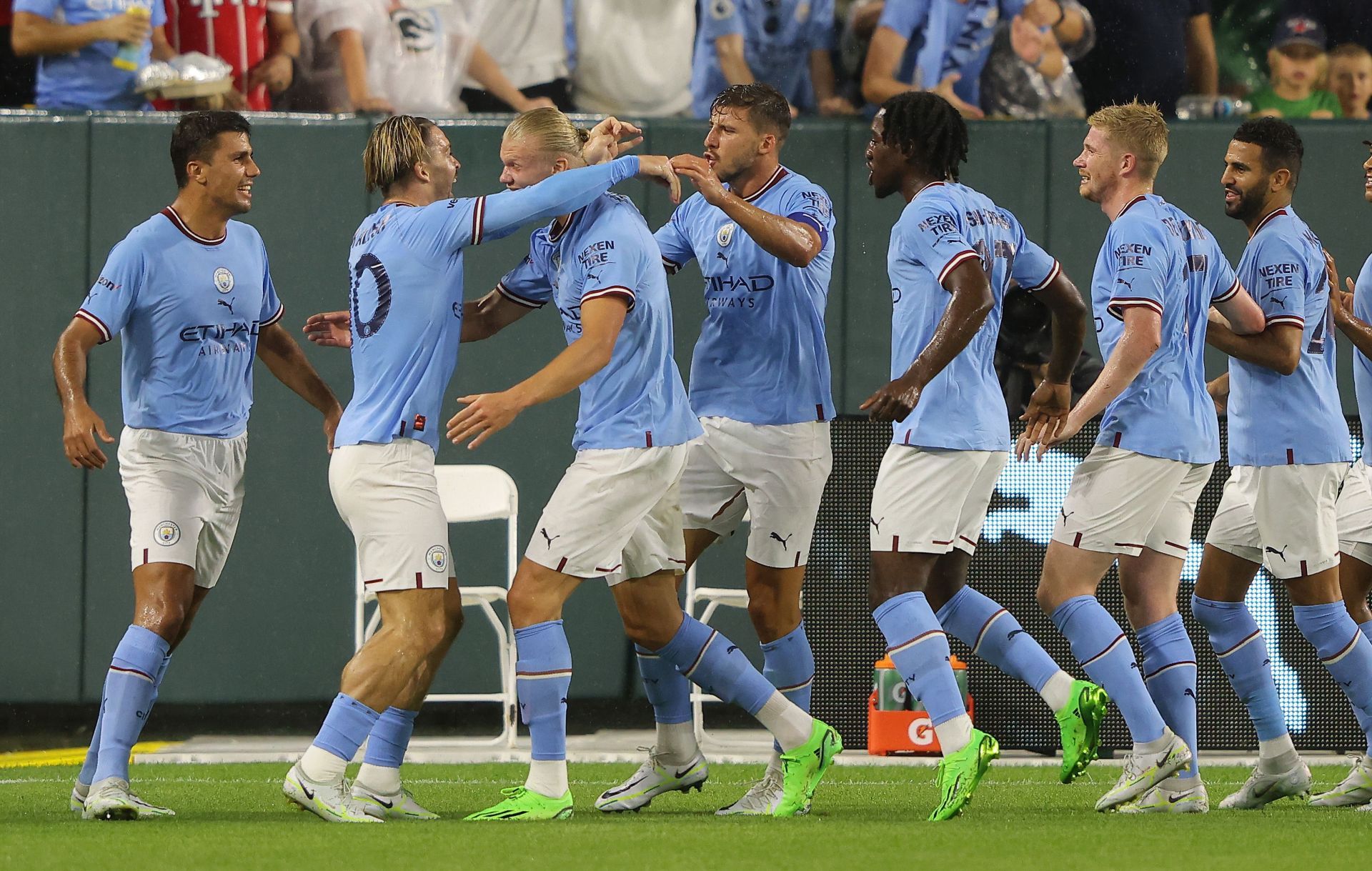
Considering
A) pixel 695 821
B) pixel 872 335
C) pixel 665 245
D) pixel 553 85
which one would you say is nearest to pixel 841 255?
pixel 872 335

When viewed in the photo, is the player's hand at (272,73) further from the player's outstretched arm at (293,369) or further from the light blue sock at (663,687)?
the light blue sock at (663,687)

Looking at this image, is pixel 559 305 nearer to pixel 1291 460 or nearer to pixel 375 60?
pixel 1291 460

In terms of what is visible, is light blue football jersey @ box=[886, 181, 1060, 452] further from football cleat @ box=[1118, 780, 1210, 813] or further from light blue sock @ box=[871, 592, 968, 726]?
football cleat @ box=[1118, 780, 1210, 813]

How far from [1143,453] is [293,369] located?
297cm

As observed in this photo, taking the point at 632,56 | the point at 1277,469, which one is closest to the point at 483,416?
the point at 1277,469

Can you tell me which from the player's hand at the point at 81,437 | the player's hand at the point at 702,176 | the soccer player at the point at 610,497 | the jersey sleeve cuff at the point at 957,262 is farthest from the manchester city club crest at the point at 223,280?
the jersey sleeve cuff at the point at 957,262

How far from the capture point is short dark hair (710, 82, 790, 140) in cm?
576

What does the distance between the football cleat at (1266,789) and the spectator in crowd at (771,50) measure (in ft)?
16.4

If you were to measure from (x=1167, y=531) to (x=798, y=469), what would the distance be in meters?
1.28

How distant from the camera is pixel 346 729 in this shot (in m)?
4.95

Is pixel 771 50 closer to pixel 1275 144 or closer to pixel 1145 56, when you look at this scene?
pixel 1145 56

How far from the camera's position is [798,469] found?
572cm

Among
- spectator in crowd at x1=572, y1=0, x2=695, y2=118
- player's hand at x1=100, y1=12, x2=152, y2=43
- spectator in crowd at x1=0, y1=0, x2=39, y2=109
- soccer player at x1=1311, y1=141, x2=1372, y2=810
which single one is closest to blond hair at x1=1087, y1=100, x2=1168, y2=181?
soccer player at x1=1311, y1=141, x2=1372, y2=810

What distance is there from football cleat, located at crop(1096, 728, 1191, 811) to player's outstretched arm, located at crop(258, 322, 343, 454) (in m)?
2.94
